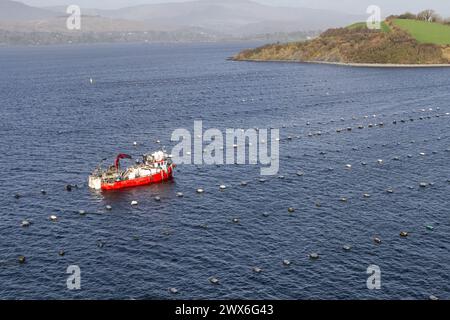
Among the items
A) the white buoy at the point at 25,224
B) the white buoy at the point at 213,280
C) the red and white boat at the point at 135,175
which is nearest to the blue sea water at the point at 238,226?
the white buoy at the point at 213,280

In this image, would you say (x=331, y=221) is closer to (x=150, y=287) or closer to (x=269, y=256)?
(x=269, y=256)

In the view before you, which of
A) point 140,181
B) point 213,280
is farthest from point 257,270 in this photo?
point 140,181

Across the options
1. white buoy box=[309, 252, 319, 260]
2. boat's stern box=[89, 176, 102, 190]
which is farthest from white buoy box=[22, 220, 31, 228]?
white buoy box=[309, 252, 319, 260]

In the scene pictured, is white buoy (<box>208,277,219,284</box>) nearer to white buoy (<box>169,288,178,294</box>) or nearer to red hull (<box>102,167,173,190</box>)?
white buoy (<box>169,288,178,294</box>)

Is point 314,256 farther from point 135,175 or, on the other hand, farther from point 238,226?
point 135,175

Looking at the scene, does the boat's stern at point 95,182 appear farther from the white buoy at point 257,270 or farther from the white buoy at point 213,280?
the white buoy at point 257,270
